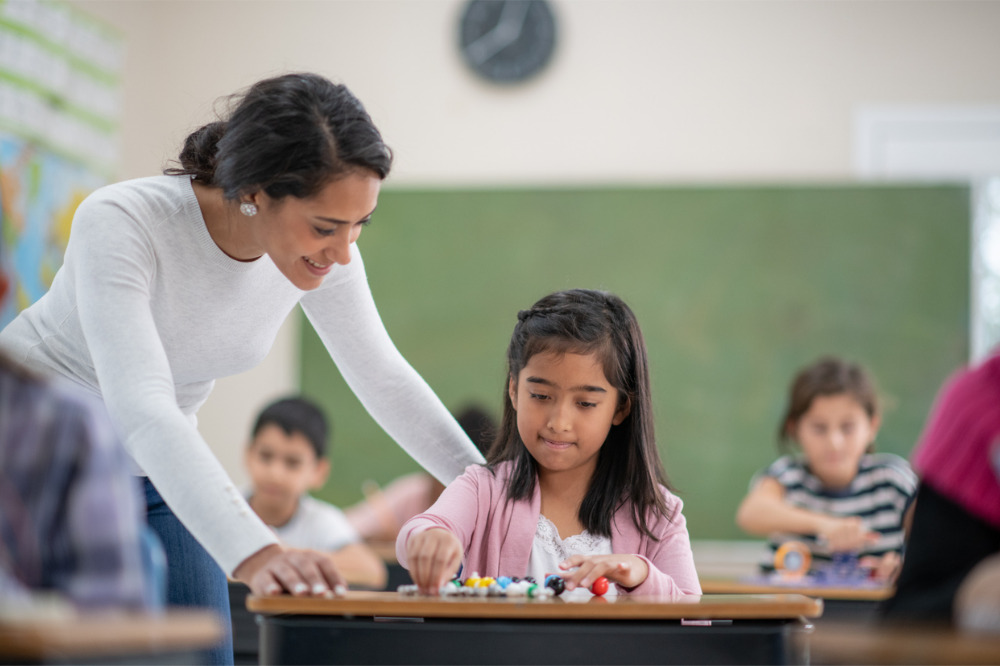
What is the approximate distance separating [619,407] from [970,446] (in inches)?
32.7

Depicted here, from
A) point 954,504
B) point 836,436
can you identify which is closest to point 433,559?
point 954,504

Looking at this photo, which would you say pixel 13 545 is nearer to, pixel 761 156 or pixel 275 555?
pixel 275 555

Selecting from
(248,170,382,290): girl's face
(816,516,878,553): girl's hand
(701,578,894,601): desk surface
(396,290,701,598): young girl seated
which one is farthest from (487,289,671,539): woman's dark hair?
(816,516,878,553): girl's hand

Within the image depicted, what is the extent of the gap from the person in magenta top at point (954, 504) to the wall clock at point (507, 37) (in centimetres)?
373

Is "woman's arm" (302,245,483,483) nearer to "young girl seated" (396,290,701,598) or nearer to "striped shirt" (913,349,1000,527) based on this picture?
"young girl seated" (396,290,701,598)

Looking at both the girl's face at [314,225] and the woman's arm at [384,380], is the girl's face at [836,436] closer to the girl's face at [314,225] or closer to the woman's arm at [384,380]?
the woman's arm at [384,380]

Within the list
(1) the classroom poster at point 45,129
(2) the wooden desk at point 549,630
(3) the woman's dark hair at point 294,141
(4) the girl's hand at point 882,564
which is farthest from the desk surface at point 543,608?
(1) the classroom poster at point 45,129

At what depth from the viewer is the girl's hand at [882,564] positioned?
2.89 metres

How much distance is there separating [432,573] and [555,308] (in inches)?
24.6

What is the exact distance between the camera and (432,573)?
4.67 ft

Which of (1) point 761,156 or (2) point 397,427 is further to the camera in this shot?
(1) point 761,156

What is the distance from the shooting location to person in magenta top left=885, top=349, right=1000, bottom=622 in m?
1.07

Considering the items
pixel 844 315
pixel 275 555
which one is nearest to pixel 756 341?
pixel 844 315

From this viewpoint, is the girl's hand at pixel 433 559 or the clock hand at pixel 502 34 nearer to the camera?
the girl's hand at pixel 433 559
